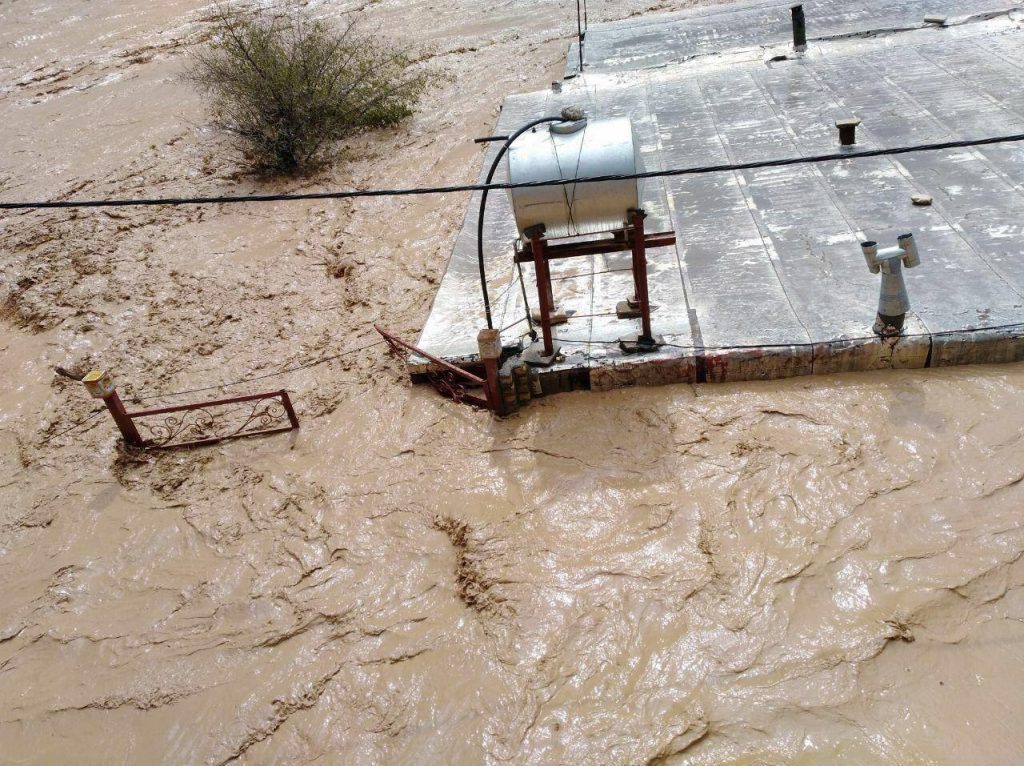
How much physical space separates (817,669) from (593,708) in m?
1.31

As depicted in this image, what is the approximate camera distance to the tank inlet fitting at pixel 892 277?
5199mm

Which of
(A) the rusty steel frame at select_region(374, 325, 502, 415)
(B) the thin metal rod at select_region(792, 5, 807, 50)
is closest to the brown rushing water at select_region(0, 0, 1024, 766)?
(A) the rusty steel frame at select_region(374, 325, 502, 415)

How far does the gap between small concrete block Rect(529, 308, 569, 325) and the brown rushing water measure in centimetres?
82

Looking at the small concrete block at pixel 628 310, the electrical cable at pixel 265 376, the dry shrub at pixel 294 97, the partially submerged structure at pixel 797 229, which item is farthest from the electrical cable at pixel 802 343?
the dry shrub at pixel 294 97

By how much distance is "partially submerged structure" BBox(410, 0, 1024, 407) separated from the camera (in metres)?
5.65

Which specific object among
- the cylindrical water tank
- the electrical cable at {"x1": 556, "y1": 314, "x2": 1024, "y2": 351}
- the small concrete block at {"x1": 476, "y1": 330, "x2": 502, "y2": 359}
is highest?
the cylindrical water tank

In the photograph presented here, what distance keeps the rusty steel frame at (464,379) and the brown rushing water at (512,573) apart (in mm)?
132

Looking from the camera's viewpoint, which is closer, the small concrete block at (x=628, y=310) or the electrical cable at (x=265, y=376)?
the small concrete block at (x=628, y=310)

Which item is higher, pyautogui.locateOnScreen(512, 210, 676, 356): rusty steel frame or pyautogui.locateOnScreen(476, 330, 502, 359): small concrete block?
pyautogui.locateOnScreen(512, 210, 676, 356): rusty steel frame

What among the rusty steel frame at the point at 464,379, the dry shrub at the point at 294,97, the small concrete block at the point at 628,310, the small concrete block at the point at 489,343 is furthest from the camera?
the dry shrub at the point at 294,97

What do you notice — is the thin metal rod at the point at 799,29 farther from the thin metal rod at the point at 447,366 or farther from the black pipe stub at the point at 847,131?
the thin metal rod at the point at 447,366

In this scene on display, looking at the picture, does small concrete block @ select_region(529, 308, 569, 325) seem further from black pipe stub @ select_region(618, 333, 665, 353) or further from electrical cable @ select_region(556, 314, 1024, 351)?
black pipe stub @ select_region(618, 333, 665, 353)

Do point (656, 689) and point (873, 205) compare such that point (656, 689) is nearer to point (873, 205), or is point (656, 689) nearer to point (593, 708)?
point (593, 708)

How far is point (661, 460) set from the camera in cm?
533
